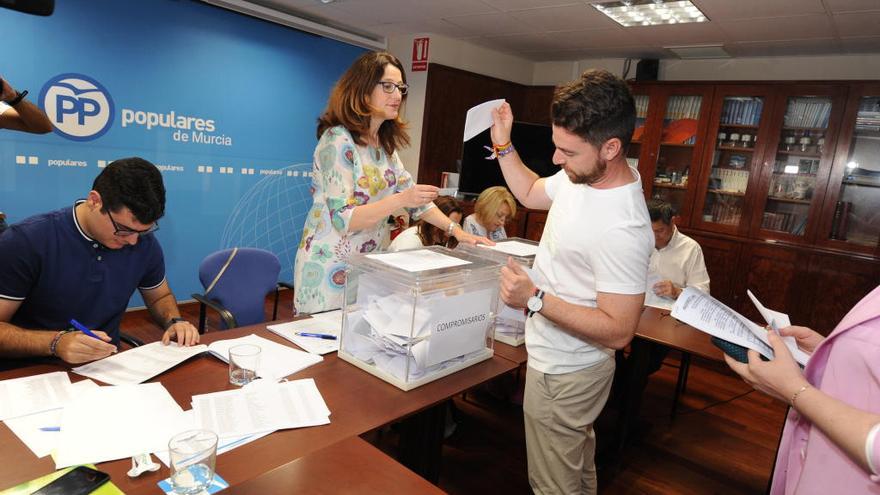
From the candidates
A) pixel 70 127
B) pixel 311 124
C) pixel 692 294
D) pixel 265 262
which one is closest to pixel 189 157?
pixel 70 127

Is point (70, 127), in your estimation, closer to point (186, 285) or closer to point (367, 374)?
point (186, 285)

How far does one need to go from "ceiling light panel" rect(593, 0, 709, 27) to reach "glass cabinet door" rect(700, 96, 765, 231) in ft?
3.68

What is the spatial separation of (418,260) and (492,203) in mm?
1814

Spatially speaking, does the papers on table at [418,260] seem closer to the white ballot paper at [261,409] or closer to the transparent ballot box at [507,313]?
the transparent ballot box at [507,313]

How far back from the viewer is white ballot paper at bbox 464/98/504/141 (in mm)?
1750

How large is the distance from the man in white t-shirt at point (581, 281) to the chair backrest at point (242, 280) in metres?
1.66

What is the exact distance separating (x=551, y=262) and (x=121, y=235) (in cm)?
131

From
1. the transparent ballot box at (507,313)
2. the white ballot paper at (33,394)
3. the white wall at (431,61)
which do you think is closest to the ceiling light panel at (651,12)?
the white wall at (431,61)

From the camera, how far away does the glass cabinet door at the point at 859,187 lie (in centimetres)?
415

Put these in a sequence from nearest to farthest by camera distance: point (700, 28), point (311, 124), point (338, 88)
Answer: point (338, 88)
point (700, 28)
point (311, 124)

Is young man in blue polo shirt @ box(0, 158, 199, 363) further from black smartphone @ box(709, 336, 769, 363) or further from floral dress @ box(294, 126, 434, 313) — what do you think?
black smartphone @ box(709, 336, 769, 363)

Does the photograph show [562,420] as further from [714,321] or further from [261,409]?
[261,409]

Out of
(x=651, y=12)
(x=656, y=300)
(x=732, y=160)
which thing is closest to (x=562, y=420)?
(x=656, y=300)

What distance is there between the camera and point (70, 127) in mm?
3590
